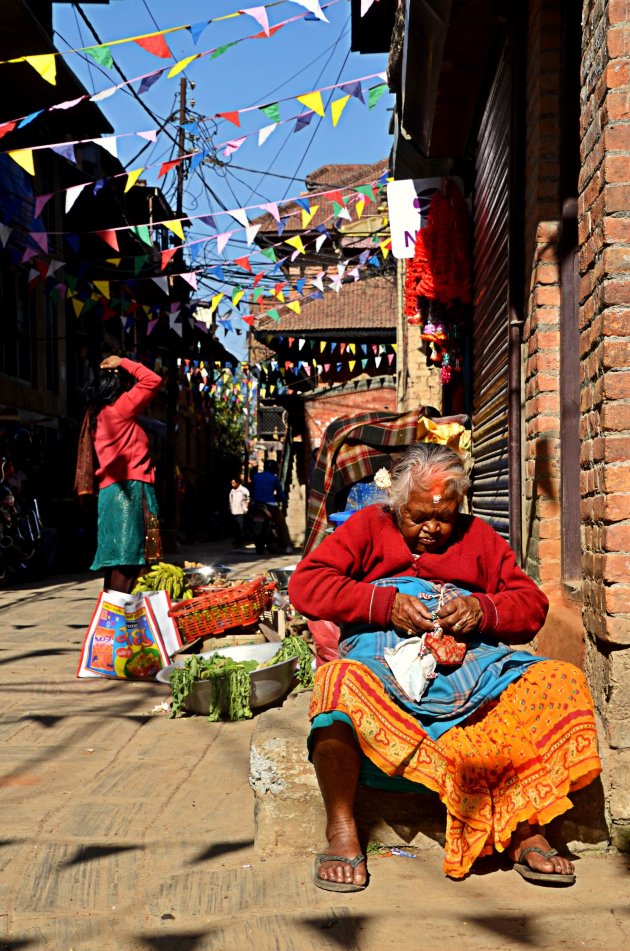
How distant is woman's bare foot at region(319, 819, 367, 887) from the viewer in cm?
296

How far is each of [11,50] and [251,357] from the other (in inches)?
1344

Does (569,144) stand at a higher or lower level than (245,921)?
higher

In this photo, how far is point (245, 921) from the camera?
2.73 meters

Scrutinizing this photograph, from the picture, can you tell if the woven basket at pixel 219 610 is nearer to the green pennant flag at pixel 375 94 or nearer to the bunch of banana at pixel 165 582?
the bunch of banana at pixel 165 582

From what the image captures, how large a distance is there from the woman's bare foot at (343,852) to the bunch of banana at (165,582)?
4327 mm

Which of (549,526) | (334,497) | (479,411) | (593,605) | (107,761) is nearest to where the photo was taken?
(593,605)

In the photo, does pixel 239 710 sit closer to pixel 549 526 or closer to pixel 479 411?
pixel 549 526

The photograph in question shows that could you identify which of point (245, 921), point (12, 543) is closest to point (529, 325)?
point (245, 921)

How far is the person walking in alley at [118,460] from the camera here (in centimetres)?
680

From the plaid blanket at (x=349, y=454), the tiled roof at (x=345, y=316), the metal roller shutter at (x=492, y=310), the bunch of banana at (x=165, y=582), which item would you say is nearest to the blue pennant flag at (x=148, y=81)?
the metal roller shutter at (x=492, y=310)

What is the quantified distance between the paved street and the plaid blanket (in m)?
1.61

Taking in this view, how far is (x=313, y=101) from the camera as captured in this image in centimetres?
731

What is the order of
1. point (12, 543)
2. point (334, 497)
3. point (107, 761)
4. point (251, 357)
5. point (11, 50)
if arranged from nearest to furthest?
point (107, 761) → point (334, 497) → point (12, 543) → point (11, 50) → point (251, 357)

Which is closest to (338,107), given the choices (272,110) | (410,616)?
(272,110)
